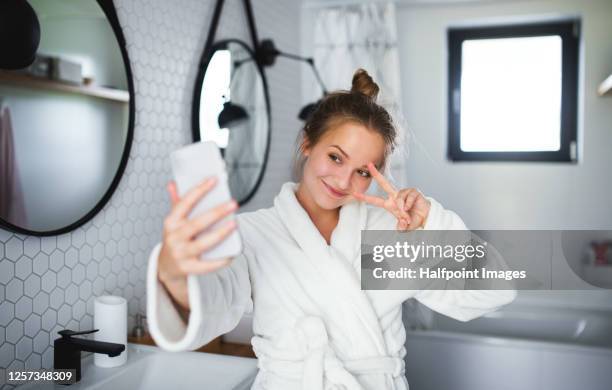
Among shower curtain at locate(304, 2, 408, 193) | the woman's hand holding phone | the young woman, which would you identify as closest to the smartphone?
the woman's hand holding phone

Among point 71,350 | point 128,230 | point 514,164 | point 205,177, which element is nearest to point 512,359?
point 514,164

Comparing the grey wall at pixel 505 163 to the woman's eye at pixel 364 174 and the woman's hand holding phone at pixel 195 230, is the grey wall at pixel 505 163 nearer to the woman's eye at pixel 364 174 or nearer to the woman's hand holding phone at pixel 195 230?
the woman's eye at pixel 364 174

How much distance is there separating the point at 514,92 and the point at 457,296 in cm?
201

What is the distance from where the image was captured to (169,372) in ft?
4.59

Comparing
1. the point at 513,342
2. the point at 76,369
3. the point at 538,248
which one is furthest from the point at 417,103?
the point at 76,369

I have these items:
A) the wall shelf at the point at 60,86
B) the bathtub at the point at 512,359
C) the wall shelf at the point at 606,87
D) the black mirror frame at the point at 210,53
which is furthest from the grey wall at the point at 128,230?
the wall shelf at the point at 606,87

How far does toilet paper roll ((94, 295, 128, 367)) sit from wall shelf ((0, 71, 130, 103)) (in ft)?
1.71

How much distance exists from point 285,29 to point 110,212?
1593 mm

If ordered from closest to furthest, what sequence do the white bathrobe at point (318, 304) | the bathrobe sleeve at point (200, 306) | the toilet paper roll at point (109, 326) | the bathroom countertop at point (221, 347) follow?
1. the bathrobe sleeve at point (200, 306)
2. the white bathrobe at point (318, 304)
3. the toilet paper roll at point (109, 326)
4. the bathroom countertop at point (221, 347)

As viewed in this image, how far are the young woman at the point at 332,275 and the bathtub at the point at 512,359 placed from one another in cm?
113

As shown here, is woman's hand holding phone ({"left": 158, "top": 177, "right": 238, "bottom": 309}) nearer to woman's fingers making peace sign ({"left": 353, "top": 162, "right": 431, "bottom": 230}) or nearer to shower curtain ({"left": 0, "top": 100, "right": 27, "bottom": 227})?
woman's fingers making peace sign ({"left": 353, "top": 162, "right": 431, "bottom": 230})

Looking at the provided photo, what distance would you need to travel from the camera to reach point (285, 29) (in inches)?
107

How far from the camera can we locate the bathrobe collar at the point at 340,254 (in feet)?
3.70

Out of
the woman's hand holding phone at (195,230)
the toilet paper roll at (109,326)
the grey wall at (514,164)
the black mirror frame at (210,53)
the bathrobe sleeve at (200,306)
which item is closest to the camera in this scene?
the woman's hand holding phone at (195,230)
